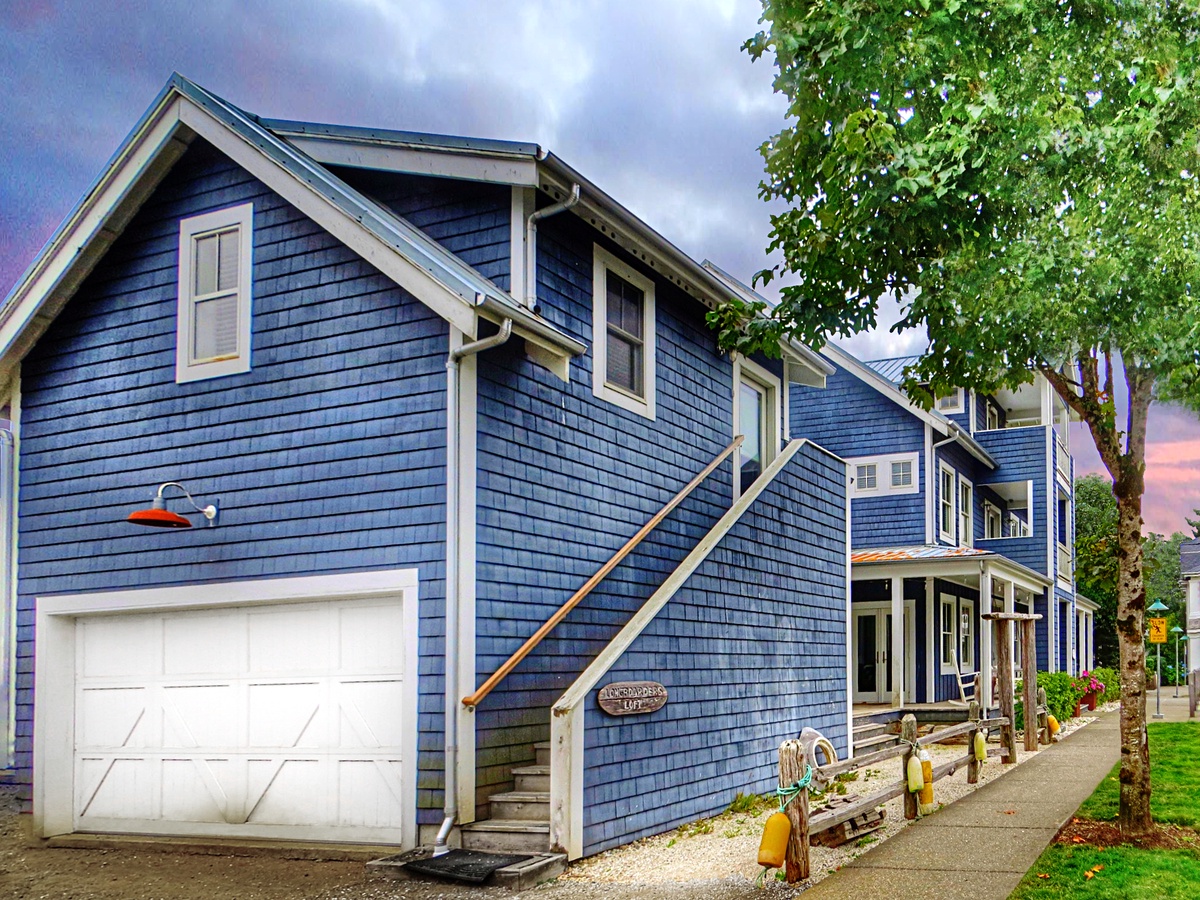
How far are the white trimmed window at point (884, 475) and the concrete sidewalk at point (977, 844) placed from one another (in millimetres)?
10765

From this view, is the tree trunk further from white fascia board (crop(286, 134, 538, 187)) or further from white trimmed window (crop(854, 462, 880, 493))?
white trimmed window (crop(854, 462, 880, 493))

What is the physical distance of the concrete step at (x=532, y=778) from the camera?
1003cm

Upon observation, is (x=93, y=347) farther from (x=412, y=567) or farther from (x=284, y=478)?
(x=412, y=567)

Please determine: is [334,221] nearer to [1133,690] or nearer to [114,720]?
[114,720]

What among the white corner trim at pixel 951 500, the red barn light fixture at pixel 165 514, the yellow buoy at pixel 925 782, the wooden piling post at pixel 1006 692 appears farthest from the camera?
the white corner trim at pixel 951 500

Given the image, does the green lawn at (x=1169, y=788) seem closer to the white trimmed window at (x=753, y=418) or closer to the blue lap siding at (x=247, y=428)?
the white trimmed window at (x=753, y=418)

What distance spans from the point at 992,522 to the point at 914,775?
2311 centimetres

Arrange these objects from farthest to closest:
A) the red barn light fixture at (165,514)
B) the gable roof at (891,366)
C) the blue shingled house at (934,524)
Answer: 1. the gable roof at (891,366)
2. the blue shingled house at (934,524)
3. the red barn light fixture at (165,514)

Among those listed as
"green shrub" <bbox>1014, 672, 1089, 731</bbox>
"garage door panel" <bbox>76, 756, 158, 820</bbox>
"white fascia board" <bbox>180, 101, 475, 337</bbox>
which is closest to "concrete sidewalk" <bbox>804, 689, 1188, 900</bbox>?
"white fascia board" <bbox>180, 101, 475, 337</bbox>

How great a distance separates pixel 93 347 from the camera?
40.4 feet

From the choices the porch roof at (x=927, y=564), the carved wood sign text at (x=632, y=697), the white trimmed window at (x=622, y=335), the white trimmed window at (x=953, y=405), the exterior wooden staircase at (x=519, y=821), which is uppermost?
the white trimmed window at (x=953, y=405)

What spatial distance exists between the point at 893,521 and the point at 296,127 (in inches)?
671

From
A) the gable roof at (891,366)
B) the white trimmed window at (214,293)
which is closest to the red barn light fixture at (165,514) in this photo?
the white trimmed window at (214,293)

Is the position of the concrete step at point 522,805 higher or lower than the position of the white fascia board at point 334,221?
lower
